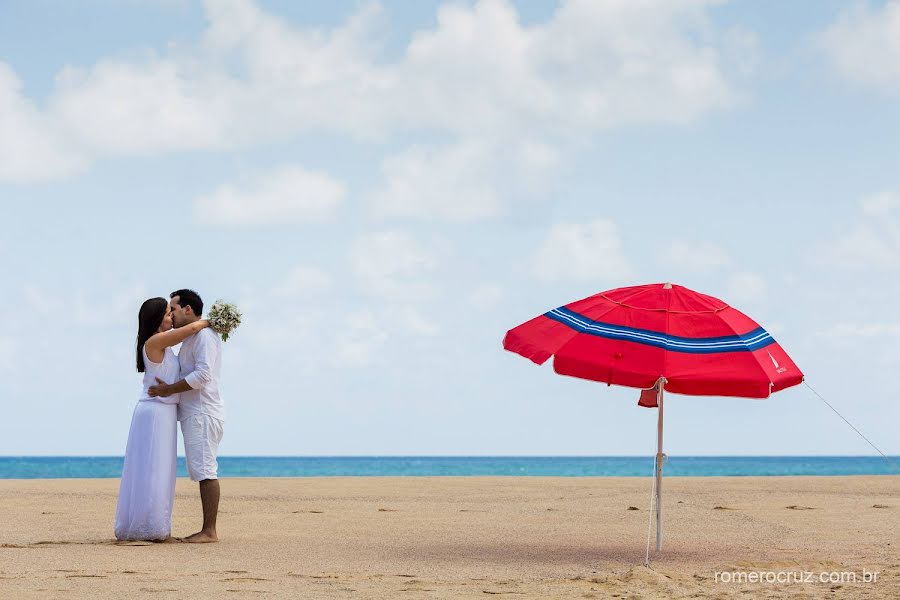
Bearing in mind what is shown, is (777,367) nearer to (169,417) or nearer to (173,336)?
(173,336)

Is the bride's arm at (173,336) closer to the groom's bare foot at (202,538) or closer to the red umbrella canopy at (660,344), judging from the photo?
the groom's bare foot at (202,538)

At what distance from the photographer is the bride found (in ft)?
26.9

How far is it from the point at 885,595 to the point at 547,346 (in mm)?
2632

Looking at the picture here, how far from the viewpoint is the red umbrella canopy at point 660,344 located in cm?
721

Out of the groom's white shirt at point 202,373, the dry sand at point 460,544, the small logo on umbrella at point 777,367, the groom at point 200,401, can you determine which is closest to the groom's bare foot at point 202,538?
the groom at point 200,401

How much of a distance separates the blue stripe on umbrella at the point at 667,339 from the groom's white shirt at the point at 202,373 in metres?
2.80

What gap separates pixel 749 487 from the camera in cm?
1445

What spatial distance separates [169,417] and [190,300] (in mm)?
936

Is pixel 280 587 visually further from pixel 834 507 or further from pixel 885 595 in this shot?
pixel 834 507

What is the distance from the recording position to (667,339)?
7.30 meters

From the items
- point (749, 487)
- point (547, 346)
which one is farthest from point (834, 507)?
point (547, 346)

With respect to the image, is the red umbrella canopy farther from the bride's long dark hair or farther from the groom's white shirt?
the bride's long dark hair

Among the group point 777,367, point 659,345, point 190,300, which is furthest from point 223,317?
point 777,367

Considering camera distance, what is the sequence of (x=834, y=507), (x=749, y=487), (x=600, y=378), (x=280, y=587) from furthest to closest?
(x=749, y=487) → (x=834, y=507) → (x=600, y=378) → (x=280, y=587)
